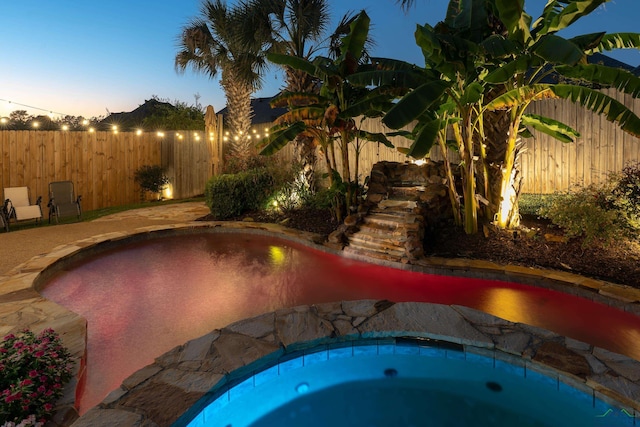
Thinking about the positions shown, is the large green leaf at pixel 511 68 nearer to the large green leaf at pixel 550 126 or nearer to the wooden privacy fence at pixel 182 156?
the large green leaf at pixel 550 126

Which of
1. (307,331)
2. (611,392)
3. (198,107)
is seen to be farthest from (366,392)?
(198,107)

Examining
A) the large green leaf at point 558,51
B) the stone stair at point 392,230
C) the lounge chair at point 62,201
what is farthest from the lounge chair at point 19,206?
the large green leaf at point 558,51

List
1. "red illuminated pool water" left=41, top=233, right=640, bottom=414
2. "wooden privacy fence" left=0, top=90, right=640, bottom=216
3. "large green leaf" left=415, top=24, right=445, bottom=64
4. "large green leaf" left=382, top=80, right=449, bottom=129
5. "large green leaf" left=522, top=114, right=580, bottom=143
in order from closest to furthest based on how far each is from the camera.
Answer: "red illuminated pool water" left=41, top=233, right=640, bottom=414, "large green leaf" left=382, top=80, right=449, bottom=129, "large green leaf" left=415, top=24, right=445, bottom=64, "large green leaf" left=522, top=114, right=580, bottom=143, "wooden privacy fence" left=0, top=90, right=640, bottom=216

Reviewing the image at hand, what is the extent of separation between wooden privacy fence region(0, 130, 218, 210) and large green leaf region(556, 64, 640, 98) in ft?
37.5

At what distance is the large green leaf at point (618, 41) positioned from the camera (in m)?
5.60

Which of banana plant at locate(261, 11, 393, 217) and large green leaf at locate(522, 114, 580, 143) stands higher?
banana plant at locate(261, 11, 393, 217)

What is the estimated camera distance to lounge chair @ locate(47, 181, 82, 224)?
10430mm

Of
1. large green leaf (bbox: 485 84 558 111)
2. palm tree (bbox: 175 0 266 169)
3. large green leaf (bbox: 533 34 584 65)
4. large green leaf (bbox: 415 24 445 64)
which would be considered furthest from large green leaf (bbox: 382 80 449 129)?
palm tree (bbox: 175 0 266 169)

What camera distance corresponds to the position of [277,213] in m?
10.2

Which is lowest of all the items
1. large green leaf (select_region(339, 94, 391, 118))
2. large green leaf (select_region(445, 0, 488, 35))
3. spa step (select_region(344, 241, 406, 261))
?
spa step (select_region(344, 241, 406, 261))

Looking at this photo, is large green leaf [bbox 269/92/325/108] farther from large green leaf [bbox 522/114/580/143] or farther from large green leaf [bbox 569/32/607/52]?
large green leaf [bbox 569/32/607/52]

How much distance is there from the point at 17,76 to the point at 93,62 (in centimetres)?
354

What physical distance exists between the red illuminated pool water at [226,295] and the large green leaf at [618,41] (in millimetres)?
3791

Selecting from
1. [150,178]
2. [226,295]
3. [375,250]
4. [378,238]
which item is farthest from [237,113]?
[226,295]
